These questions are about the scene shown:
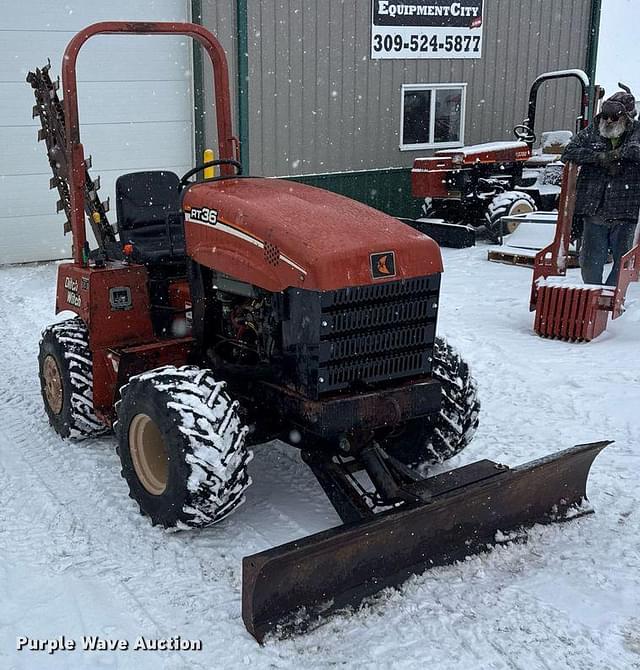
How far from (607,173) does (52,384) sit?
4806 mm

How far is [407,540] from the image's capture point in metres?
3.30

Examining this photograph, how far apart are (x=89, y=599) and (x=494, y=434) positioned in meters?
2.57

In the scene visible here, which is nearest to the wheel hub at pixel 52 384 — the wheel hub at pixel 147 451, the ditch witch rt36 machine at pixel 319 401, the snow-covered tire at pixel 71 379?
the snow-covered tire at pixel 71 379

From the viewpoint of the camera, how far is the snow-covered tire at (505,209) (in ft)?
37.0

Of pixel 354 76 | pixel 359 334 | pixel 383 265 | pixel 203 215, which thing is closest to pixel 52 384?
pixel 203 215

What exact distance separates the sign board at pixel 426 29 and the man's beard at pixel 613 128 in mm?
5960

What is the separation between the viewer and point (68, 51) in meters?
4.40

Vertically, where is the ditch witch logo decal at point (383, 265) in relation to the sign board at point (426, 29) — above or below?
below

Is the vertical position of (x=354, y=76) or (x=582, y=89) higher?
(x=354, y=76)

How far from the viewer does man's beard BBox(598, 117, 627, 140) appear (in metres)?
6.82

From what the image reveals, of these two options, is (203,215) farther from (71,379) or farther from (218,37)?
(218,37)

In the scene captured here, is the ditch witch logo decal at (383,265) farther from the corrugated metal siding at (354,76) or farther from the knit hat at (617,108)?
the corrugated metal siding at (354,76)

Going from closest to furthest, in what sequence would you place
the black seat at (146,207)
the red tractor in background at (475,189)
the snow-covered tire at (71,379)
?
the snow-covered tire at (71,379) → the black seat at (146,207) → the red tractor in background at (475,189)

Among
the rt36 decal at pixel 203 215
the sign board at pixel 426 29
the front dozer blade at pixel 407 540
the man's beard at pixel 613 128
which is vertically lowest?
the front dozer blade at pixel 407 540
